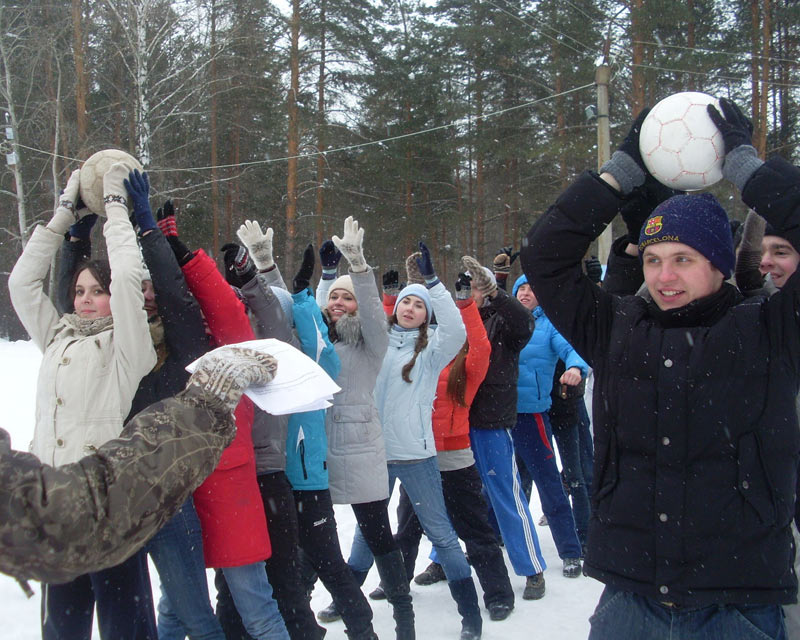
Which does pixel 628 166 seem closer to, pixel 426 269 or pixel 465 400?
pixel 426 269

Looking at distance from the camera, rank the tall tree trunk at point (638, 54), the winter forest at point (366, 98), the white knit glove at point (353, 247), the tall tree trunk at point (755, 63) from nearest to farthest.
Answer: the white knit glove at point (353, 247)
the tall tree trunk at point (638, 54)
the tall tree trunk at point (755, 63)
the winter forest at point (366, 98)

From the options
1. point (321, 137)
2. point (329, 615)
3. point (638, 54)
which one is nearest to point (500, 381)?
point (329, 615)

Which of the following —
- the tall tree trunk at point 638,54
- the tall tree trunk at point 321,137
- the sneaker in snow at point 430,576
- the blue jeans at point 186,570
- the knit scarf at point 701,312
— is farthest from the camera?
the tall tree trunk at point 321,137

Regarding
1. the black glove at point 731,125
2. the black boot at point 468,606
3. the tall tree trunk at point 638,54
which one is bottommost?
the black boot at point 468,606

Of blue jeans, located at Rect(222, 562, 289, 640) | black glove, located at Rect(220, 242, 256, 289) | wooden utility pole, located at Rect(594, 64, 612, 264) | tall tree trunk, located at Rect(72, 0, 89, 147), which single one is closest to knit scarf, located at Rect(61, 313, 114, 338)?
black glove, located at Rect(220, 242, 256, 289)

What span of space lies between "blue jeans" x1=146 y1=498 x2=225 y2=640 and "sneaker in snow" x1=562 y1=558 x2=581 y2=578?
271 centimetres

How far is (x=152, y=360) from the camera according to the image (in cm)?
276

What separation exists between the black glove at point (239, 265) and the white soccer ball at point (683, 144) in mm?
1843

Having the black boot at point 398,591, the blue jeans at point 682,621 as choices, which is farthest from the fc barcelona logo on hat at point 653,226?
the black boot at point 398,591

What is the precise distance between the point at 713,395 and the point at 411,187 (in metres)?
20.7

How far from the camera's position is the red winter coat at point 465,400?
4.12 m

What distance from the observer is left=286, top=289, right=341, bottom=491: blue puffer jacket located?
3297mm

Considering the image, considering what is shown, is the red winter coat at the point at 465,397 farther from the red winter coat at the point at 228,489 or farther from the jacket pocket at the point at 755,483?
the jacket pocket at the point at 755,483

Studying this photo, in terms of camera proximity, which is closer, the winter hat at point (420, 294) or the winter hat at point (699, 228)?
the winter hat at point (699, 228)
